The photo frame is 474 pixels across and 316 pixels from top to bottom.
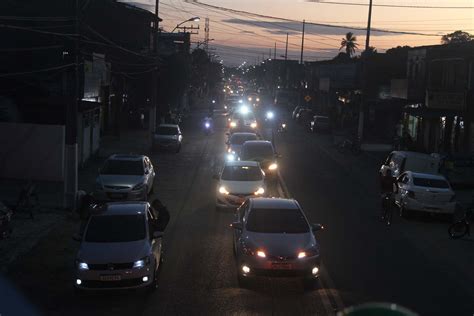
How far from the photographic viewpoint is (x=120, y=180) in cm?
2244

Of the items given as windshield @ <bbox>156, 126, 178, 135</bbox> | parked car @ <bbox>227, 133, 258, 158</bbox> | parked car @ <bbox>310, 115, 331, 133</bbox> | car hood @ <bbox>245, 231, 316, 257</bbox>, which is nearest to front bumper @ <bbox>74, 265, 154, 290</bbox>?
car hood @ <bbox>245, 231, 316, 257</bbox>

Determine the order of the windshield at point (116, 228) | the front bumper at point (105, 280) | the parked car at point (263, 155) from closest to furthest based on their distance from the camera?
the front bumper at point (105, 280), the windshield at point (116, 228), the parked car at point (263, 155)

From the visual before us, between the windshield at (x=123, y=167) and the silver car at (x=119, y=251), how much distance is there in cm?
902

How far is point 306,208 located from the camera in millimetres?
22672

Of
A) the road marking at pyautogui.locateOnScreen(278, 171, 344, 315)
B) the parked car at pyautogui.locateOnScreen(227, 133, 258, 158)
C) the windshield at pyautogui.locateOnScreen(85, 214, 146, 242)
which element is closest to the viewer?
the road marking at pyautogui.locateOnScreen(278, 171, 344, 315)

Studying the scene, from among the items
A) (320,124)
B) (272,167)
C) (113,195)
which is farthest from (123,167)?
(320,124)

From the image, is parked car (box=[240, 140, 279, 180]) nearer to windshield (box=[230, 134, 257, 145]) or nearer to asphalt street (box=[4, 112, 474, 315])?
asphalt street (box=[4, 112, 474, 315])

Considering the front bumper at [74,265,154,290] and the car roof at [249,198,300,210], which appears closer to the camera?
the front bumper at [74,265,154,290]

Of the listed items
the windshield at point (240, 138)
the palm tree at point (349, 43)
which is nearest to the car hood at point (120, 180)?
the windshield at point (240, 138)

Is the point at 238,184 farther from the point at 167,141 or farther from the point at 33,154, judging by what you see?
the point at 167,141

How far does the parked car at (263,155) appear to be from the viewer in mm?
28375

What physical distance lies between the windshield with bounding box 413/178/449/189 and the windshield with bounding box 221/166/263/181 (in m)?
5.12

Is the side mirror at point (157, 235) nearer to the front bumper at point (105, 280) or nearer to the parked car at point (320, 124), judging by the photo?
the front bumper at point (105, 280)

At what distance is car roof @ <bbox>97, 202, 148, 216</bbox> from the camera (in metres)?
13.8
